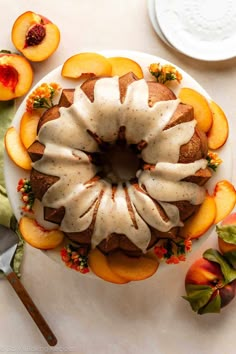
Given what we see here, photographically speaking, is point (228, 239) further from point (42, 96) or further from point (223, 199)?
point (42, 96)

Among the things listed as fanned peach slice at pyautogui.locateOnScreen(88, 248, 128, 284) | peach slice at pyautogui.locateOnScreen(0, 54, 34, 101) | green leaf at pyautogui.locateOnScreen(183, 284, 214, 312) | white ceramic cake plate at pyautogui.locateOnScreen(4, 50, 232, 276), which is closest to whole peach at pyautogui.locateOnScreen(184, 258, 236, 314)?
green leaf at pyautogui.locateOnScreen(183, 284, 214, 312)

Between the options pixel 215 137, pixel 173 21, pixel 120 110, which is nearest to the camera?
pixel 120 110

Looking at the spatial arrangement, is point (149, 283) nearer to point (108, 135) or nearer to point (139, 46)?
point (108, 135)

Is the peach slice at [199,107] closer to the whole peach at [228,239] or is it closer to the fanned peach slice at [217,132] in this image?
the fanned peach slice at [217,132]

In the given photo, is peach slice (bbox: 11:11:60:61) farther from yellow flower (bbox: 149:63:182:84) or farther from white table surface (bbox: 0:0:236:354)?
yellow flower (bbox: 149:63:182:84)

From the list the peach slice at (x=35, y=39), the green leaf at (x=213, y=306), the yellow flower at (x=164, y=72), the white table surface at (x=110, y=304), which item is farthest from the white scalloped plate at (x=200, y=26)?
the green leaf at (x=213, y=306)

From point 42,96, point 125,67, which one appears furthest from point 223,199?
point 42,96

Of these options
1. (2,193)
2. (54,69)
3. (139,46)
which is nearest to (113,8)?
(139,46)
